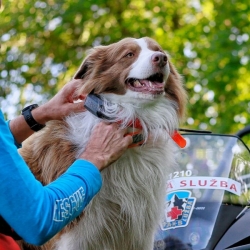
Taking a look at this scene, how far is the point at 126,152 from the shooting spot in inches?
138

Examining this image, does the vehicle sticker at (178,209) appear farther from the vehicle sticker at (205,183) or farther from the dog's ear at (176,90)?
the dog's ear at (176,90)

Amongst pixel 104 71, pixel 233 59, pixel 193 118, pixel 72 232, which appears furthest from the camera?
pixel 193 118

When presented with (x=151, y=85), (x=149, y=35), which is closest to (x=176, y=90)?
(x=151, y=85)

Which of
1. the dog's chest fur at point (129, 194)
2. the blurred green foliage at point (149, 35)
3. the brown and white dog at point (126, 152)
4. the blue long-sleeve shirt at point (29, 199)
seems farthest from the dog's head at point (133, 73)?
the blurred green foliage at point (149, 35)

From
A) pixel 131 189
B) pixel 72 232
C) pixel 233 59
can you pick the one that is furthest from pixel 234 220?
pixel 233 59

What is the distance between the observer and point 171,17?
1415 cm

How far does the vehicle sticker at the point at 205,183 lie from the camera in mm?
3559

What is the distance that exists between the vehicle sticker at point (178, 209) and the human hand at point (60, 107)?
0.76 meters

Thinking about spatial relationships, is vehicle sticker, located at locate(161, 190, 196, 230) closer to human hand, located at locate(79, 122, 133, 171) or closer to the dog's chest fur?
the dog's chest fur

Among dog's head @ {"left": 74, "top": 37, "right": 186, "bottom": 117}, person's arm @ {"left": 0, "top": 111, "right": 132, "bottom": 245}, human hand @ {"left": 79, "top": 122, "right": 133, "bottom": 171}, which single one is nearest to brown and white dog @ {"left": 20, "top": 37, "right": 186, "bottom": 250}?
dog's head @ {"left": 74, "top": 37, "right": 186, "bottom": 117}

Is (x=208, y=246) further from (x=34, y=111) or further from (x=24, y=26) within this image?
(x=24, y=26)

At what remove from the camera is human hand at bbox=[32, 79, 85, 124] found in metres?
3.58

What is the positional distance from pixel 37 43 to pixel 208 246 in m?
11.6

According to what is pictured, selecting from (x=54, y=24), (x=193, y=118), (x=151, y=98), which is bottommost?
(x=193, y=118)
